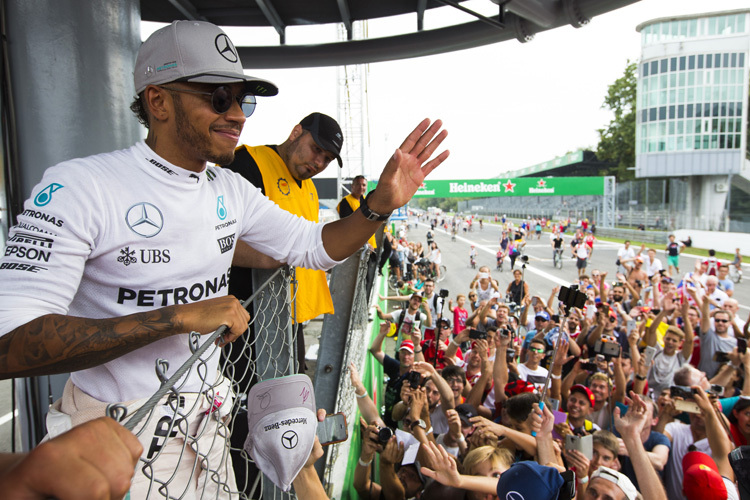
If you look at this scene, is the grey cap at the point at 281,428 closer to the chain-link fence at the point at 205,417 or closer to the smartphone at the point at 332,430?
the chain-link fence at the point at 205,417

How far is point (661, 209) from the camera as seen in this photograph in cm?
3975

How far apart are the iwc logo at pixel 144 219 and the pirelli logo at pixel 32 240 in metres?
0.19

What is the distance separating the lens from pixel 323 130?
2.30 m

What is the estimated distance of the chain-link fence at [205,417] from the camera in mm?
940

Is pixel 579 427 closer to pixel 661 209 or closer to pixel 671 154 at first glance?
pixel 661 209

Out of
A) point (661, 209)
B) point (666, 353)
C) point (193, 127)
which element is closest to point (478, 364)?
point (666, 353)

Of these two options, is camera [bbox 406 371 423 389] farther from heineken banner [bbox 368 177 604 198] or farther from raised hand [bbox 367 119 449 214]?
heineken banner [bbox 368 177 604 198]

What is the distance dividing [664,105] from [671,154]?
14.8 ft

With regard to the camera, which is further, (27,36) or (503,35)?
(503,35)

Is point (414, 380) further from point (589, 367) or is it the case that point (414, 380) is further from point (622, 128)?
point (622, 128)

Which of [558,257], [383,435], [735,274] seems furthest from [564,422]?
[558,257]

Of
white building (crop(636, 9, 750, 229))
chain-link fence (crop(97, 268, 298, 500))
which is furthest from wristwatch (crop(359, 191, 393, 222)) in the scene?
white building (crop(636, 9, 750, 229))

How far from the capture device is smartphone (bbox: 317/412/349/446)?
5.98 ft

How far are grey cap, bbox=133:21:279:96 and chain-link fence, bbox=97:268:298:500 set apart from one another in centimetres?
65
